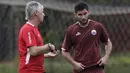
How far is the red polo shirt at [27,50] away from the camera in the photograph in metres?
7.28

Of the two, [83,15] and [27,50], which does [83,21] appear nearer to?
[83,15]

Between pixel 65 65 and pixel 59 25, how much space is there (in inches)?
28.1

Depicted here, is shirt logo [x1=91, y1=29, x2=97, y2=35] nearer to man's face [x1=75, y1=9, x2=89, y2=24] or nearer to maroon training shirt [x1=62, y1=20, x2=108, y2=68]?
maroon training shirt [x1=62, y1=20, x2=108, y2=68]

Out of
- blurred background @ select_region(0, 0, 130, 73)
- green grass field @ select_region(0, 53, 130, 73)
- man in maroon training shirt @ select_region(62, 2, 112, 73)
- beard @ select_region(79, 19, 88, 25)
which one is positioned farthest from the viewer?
green grass field @ select_region(0, 53, 130, 73)

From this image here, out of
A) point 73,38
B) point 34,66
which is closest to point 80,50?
point 73,38

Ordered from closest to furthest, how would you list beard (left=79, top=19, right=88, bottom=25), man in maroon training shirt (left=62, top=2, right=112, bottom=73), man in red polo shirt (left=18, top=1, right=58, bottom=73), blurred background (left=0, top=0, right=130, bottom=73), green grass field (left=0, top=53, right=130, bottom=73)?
man in red polo shirt (left=18, top=1, right=58, bottom=73) → beard (left=79, top=19, right=88, bottom=25) → man in maroon training shirt (left=62, top=2, right=112, bottom=73) → blurred background (left=0, top=0, right=130, bottom=73) → green grass field (left=0, top=53, right=130, bottom=73)

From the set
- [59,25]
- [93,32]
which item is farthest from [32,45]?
[59,25]

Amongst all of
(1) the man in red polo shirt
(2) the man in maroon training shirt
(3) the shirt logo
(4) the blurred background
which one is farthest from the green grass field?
(1) the man in red polo shirt

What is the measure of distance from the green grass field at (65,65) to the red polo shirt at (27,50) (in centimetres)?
277

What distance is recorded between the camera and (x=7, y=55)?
10242mm

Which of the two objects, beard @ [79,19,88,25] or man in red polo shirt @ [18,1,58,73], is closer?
man in red polo shirt @ [18,1,58,73]

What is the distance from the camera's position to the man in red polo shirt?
7.24 m

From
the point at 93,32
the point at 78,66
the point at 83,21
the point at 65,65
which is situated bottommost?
the point at 65,65

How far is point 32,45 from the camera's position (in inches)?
285
